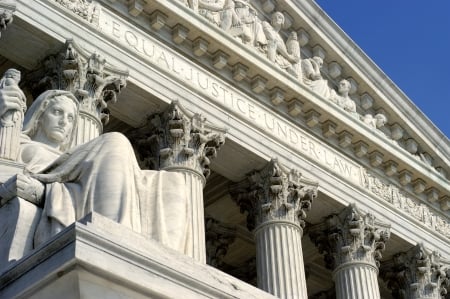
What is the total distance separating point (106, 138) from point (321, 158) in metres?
16.6

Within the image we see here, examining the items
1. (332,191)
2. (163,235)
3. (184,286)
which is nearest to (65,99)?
(163,235)

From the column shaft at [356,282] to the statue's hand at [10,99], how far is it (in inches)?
601

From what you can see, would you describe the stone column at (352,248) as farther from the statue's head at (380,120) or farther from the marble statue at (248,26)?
the marble statue at (248,26)

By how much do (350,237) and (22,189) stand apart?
16967 mm

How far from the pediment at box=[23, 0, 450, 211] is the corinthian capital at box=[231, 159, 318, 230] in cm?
181

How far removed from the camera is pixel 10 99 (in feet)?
23.5

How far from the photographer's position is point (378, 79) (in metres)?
25.7

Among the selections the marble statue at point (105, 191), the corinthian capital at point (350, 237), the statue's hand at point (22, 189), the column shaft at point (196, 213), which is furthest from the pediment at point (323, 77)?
the statue's hand at point (22, 189)

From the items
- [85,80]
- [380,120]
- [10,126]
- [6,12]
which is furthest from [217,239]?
[10,126]

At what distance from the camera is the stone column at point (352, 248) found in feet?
70.7

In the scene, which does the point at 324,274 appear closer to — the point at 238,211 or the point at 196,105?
the point at 238,211

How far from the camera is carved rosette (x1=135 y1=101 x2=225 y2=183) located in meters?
18.1

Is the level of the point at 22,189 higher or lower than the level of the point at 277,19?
lower

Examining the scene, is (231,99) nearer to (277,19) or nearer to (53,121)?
(277,19)
